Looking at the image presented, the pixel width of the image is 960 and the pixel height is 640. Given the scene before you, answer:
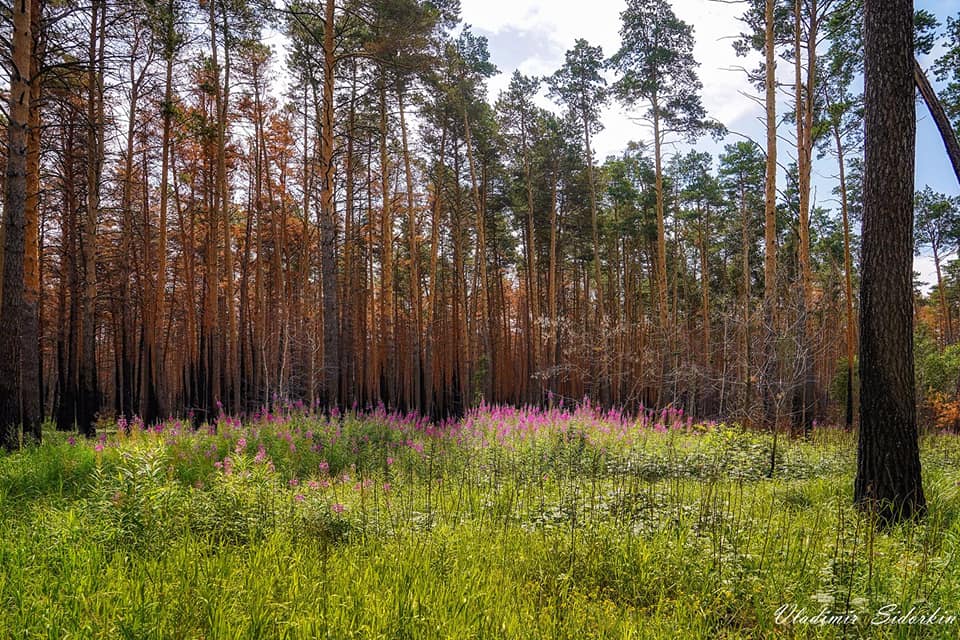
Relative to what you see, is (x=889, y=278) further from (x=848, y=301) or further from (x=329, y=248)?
(x=848, y=301)

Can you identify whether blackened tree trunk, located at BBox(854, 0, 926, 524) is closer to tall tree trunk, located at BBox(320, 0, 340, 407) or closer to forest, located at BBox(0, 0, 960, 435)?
forest, located at BBox(0, 0, 960, 435)

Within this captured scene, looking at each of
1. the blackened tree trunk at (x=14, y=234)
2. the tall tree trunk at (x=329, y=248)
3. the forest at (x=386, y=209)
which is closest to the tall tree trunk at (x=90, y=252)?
the forest at (x=386, y=209)

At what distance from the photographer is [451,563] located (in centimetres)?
310

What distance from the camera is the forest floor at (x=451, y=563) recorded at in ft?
7.57

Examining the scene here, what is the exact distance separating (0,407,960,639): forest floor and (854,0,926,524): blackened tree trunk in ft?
1.51

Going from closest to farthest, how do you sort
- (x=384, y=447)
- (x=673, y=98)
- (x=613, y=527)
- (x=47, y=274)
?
1. (x=613, y=527)
2. (x=384, y=447)
3. (x=673, y=98)
4. (x=47, y=274)

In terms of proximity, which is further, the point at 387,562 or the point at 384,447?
the point at 384,447

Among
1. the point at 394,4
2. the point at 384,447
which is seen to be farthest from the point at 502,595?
the point at 394,4

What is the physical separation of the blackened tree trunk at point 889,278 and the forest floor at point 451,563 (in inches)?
18.2

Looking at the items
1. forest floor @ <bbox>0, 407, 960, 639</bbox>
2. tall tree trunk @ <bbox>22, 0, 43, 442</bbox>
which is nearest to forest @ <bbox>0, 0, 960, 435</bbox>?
tall tree trunk @ <bbox>22, 0, 43, 442</bbox>

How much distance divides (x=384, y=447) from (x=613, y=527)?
181 inches

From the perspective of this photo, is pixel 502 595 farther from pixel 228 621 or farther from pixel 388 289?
pixel 388 289

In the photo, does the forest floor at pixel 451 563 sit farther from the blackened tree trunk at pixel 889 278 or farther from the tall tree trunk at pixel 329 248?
the tall tree trunk at pixel 329 248

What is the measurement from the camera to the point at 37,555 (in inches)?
112
